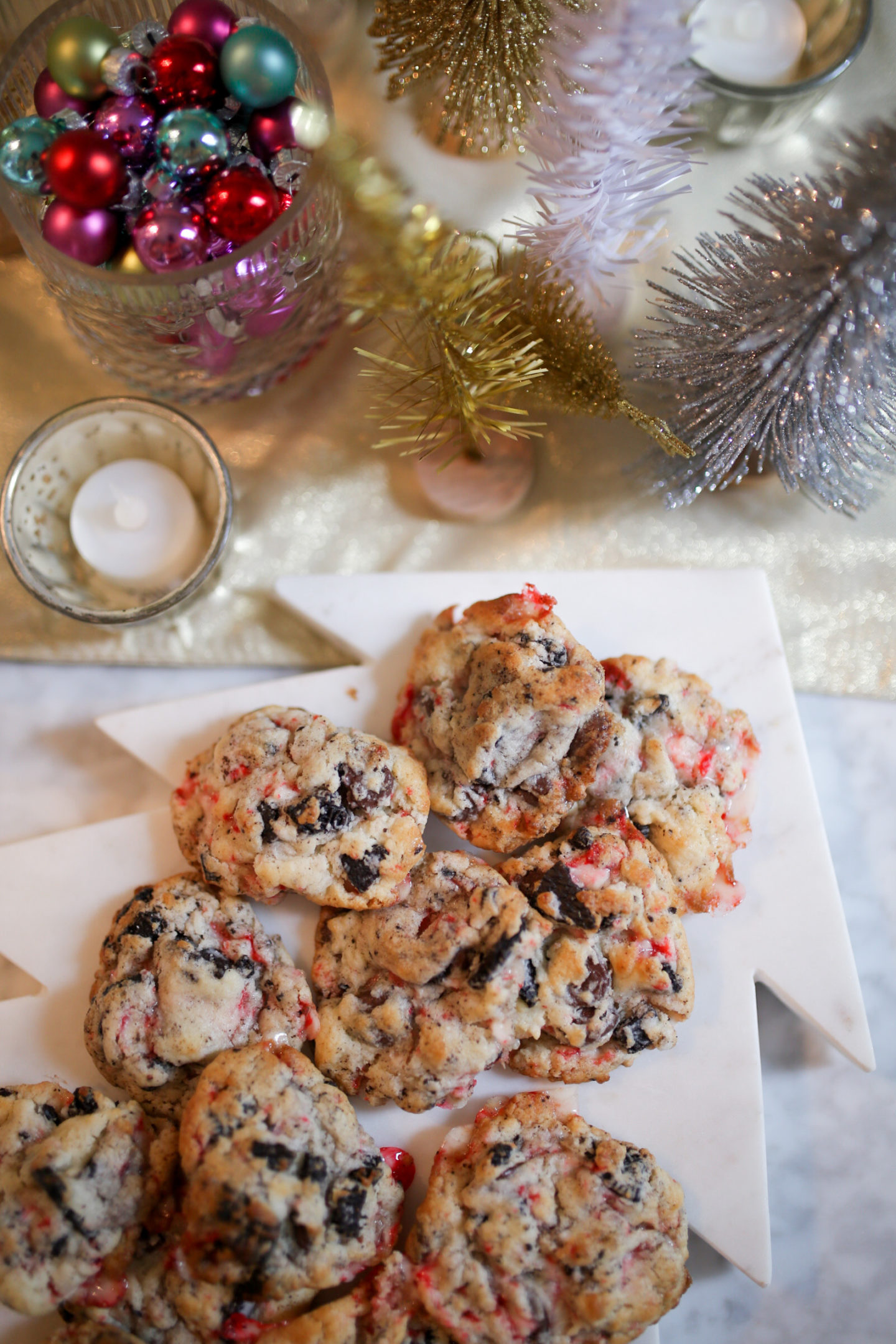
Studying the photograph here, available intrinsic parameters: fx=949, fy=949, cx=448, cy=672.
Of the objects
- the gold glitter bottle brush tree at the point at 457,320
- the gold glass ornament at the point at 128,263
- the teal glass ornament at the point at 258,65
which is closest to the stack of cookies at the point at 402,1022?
the gold glitter bottle brush tree at the point at 457,320

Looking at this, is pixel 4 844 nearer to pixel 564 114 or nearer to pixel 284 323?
pixel 284 323

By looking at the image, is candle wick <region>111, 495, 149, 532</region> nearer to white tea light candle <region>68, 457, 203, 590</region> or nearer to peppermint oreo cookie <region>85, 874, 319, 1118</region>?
white tea light candle <region>68, 457, 203, 590</region>

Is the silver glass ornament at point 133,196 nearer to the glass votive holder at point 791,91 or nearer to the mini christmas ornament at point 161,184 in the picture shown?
the mini christmas ornament at point 161,184

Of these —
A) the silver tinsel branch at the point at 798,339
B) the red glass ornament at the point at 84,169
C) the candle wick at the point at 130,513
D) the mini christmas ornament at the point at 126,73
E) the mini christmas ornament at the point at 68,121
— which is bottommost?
the candle wick at the point at 130,513

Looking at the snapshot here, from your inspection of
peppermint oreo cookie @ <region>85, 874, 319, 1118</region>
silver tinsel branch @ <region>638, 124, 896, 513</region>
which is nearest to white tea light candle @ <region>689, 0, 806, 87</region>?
silver tinsel branch @ <region>638, 124, 896, 513</region>

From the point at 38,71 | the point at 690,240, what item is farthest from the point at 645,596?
the point at 38,71

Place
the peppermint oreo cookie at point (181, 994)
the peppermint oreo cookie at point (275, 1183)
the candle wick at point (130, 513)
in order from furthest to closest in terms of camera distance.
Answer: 1. the candle wick at point (130, 513)
2. the peppermint oreo cookie at point (181, 994)
3. the peppermint oreo cookie at point (275, 1183)

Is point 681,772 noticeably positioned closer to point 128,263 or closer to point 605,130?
point 605,130
